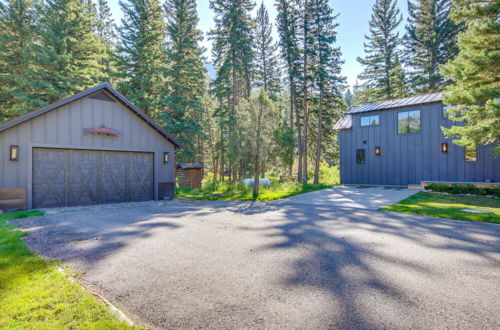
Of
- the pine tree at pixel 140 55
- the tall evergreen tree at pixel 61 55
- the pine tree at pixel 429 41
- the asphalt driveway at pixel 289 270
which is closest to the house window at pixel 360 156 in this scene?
the pine tree at pixel 429 41

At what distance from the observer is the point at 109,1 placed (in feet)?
85.7

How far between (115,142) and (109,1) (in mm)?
24667

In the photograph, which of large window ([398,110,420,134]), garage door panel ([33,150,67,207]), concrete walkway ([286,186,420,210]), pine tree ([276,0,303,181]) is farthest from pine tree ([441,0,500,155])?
garage door panel ([33,150,67,207])

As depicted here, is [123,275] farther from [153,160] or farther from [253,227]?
[153,160]

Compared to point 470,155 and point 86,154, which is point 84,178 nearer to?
point 86,154

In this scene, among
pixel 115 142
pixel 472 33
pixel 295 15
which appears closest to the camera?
pixel 472 33

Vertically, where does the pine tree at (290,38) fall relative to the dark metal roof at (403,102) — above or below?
above

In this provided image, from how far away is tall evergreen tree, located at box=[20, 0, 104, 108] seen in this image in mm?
14578

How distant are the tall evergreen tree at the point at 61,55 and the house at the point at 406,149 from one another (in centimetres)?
1756

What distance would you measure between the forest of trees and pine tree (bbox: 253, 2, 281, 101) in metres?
0.37

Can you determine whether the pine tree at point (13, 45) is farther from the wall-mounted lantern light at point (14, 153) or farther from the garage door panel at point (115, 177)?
the garage door panel at point (115, 177)

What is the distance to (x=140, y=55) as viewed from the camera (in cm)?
1692

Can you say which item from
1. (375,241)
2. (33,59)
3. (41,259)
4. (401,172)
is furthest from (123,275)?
(33,59)

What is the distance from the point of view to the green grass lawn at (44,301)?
211 cm
